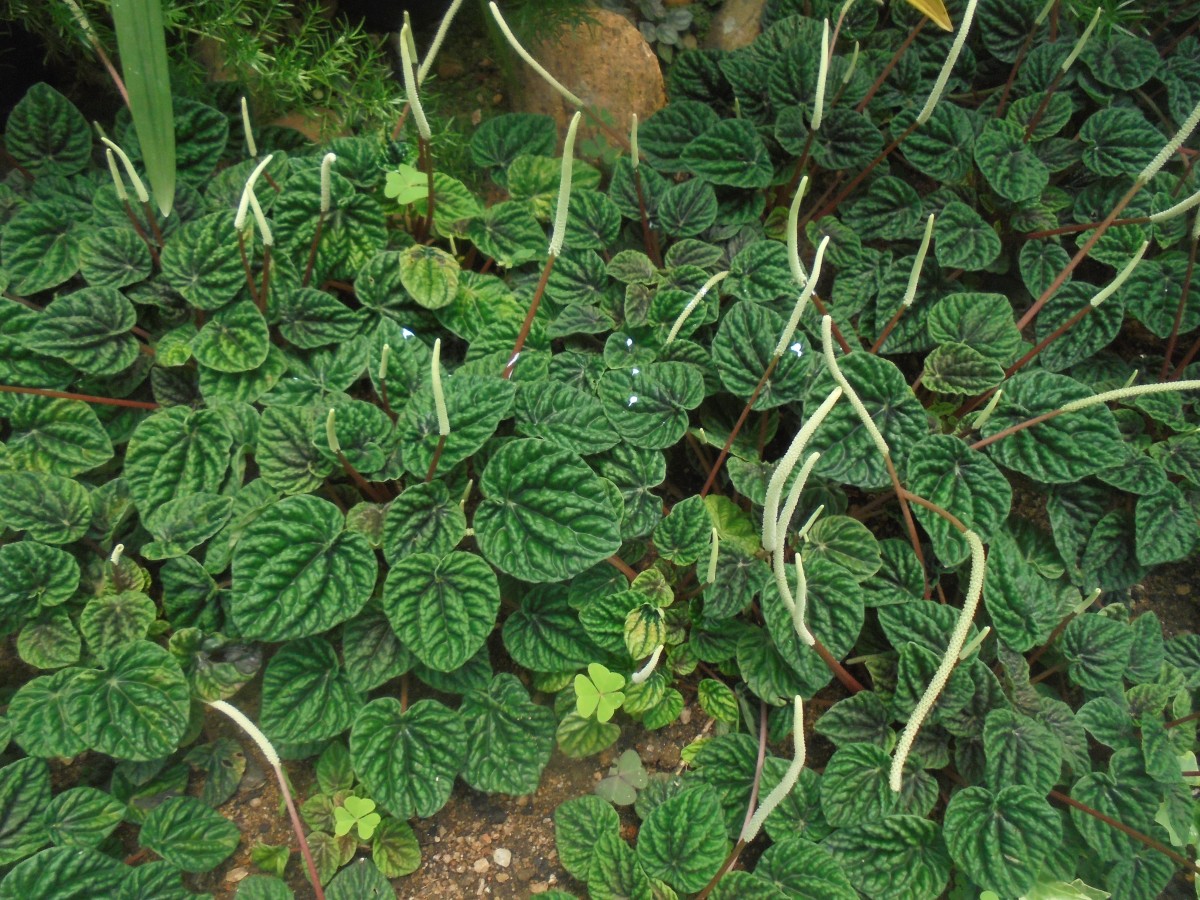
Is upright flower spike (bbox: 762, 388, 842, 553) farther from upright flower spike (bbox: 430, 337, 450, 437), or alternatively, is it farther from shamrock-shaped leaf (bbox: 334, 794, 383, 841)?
shamrock-shaped leaf (bbox: 334, 794, 383, 841)

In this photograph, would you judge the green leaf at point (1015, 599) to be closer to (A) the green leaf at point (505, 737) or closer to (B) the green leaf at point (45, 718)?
(A) the green leaf at point (505, 737)

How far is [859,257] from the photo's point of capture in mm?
2041

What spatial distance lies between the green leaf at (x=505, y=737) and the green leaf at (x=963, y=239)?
50.6 inches

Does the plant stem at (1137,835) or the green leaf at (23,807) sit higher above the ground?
the plant stem at (1137,835)

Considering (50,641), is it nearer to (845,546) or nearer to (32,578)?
(32,578)

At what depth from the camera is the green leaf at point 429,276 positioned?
1.76m

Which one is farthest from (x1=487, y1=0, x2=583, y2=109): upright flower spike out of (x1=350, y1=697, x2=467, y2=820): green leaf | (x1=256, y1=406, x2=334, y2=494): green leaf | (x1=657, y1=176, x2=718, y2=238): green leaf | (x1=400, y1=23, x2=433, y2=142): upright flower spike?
(x1=350, y1=697, x2=467, y2=820): green leaf

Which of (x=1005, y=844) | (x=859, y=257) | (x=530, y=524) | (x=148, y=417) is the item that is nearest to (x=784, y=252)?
(x=859, y=257)

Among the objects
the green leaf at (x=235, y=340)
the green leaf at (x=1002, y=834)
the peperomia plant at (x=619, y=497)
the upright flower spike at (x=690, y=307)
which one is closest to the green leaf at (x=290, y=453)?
the peperomia plant at (x=619, y=497)

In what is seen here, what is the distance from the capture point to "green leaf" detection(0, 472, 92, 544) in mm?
1498

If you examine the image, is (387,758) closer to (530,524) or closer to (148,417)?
(530,524)

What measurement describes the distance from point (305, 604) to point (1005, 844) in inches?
45.7

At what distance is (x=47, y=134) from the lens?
1883mm

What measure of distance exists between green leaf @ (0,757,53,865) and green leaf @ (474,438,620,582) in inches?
29.6
